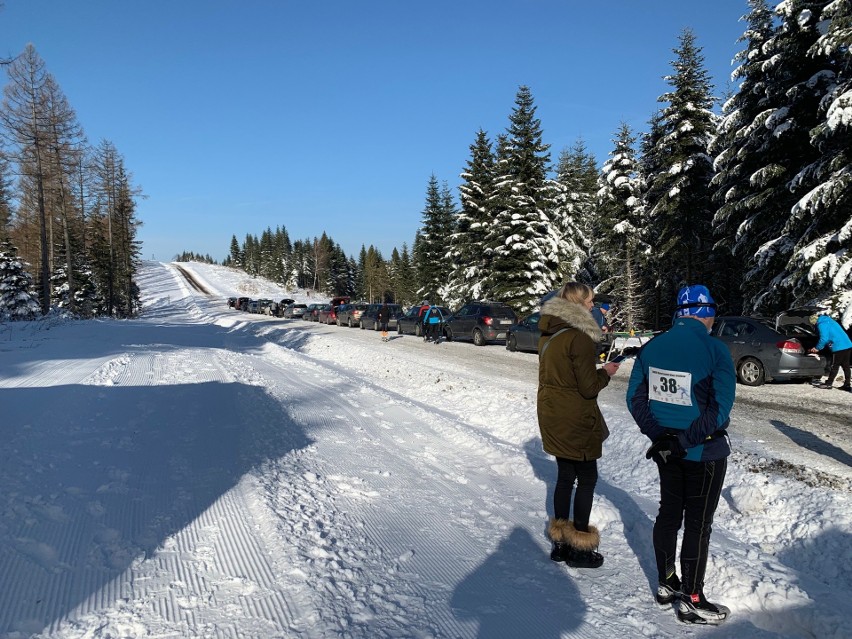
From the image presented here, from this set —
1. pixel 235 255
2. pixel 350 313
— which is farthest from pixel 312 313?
pixel 235 255

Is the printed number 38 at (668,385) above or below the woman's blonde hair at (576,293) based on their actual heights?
below

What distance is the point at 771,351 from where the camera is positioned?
38.4 ft

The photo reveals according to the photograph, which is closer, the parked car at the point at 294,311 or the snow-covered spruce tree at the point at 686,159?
the snow-covered spruce tree at the point at 686,159

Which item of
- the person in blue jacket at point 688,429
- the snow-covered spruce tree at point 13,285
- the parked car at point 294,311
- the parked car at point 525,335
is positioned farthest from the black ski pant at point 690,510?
the parked car at point 294,311

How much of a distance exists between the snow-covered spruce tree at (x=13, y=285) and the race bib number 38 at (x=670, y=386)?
125ft

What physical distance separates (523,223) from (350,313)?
1381cm

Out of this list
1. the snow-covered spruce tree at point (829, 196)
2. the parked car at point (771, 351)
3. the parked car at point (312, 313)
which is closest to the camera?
the parked car at point (771, 351)

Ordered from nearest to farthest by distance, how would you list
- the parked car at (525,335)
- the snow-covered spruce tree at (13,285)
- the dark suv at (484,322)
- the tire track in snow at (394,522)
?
the tire track in snow at (394,522)
the parked car at (525,335)
the dark suv at (484,322)
the snow-covered spruce tree at (13,285)

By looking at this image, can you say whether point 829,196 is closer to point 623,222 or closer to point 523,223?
point 623,222

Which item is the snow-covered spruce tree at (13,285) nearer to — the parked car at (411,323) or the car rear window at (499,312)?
the parked car at (411,323)

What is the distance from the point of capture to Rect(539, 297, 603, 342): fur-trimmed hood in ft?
12.4

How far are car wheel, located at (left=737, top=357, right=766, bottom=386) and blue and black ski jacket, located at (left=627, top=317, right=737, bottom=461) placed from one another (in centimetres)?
1020

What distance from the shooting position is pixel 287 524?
13.6 ft

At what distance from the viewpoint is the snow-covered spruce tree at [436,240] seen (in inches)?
1769
